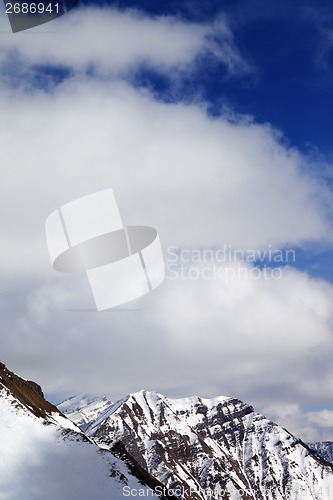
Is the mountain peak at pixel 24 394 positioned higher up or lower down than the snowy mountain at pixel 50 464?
higher up

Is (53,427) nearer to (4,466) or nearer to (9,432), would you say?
(9,432)

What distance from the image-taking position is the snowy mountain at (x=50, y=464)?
83.9 metres

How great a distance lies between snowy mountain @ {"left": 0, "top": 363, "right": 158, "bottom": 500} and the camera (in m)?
83.9

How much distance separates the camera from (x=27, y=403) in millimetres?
112938

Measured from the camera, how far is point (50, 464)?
91.4 meters

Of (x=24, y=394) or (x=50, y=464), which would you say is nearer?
(x=50, y=464)

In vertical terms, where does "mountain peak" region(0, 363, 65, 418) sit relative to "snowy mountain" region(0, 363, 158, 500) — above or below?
above

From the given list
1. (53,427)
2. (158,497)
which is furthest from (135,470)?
(53,427)

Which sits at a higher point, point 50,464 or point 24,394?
point 24,394

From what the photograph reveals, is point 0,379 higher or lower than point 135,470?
higher

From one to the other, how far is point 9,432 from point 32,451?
5.91m

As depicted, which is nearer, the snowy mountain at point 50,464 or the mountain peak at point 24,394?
the snowy mountain at point 50,464

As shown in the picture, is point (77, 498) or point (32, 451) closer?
point (77, 498)

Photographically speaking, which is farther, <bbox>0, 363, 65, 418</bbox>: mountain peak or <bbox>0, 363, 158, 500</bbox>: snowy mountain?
<bbox>0, 363, 65, 418</bbox>: mountain peak
